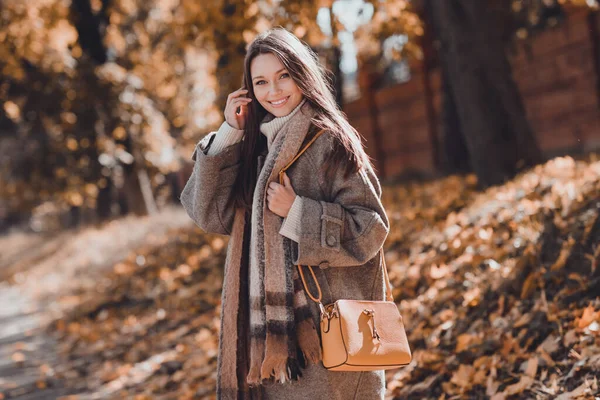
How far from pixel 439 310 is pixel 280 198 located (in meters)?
2.66

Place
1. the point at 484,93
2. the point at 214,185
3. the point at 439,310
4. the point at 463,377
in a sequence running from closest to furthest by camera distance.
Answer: the point at 214,185, the point at 463,377, the point at 439,310, the point at 484,93

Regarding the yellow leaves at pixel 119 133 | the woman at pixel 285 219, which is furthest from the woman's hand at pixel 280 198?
the yellow leaves at pixel 119 133

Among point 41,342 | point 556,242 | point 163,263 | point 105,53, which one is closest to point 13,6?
point 105,53

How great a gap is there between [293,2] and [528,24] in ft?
14.8

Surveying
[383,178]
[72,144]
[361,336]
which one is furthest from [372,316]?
[72,144]

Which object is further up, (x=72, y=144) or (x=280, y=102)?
(x=72, y=144)

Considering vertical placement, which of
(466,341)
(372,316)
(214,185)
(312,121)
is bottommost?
(466,341)

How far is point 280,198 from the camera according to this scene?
256cm

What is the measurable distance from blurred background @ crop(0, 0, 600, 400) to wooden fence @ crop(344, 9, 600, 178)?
27 millimetres

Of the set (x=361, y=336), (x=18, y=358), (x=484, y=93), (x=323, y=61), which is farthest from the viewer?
(x=323, y=61)

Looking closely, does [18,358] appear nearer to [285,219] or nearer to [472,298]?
[472,298]

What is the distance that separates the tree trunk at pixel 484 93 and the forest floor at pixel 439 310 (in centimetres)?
46

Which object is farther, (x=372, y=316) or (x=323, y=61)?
(x=323, y=61)

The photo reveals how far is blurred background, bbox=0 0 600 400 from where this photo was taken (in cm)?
433
